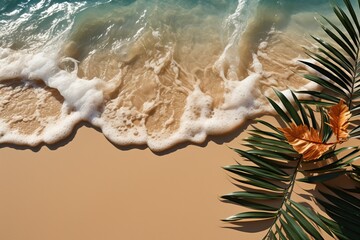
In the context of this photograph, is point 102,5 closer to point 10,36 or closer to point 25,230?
point 10,36

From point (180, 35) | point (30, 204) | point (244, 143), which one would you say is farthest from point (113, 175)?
point (180, 35)

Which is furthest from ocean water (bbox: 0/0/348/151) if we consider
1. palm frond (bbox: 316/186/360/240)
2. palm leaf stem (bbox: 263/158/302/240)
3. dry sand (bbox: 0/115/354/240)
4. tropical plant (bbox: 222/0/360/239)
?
palm frond (bbox: 316/186/360/240)

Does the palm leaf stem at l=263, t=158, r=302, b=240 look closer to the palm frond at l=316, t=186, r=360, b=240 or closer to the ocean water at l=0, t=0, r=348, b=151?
the palm frond at l=316, t=186, r=360, b=240

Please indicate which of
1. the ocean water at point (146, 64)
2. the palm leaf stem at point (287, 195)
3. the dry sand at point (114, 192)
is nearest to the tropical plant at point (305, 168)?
the palm leaf stem at point (287, 195)

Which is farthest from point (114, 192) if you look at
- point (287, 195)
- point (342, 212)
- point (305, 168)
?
point (342, 212)

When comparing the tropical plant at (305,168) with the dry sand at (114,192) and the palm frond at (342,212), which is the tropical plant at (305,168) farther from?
the dry sand at (114,192)

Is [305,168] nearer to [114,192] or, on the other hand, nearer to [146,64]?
[114,192]
